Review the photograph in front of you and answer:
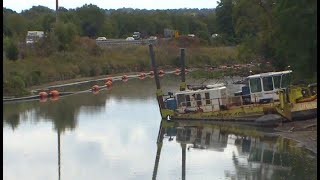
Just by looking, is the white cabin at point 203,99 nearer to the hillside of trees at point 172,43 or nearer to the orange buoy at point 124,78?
the hillside of trees at point 172,43

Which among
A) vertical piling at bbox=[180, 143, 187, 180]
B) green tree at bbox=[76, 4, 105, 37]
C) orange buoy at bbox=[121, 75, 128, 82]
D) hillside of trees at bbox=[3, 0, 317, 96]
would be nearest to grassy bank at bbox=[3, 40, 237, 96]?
hillside of trees at bbox=[3, 0, 317, 96]

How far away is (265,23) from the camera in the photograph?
38906 mm

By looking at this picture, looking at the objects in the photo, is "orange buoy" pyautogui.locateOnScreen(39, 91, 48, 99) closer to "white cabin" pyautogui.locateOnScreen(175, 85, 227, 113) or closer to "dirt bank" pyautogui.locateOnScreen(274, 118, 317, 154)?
"white cabin" pyautogui.locateOnScreen(175, 85, 227, 113)

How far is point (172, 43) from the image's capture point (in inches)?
3137

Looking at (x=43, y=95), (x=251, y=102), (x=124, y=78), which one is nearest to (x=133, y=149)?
(x=251, y=102)

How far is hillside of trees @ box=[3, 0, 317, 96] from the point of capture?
17.4 metres

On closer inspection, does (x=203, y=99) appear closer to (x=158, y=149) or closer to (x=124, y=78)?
(x=158, y=149)

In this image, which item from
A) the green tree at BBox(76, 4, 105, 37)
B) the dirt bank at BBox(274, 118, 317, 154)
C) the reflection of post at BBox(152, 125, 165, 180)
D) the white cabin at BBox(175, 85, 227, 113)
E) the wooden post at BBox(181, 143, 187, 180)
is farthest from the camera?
the green tree at BBox(76, 4, 105, 37)

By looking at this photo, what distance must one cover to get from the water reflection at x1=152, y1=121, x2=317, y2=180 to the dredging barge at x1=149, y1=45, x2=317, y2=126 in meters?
0.71

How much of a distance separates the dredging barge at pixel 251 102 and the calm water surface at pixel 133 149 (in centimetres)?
78

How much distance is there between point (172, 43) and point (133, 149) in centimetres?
5471

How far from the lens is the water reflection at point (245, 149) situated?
21.1m

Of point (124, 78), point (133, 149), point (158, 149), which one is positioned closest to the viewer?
point (133, 149)

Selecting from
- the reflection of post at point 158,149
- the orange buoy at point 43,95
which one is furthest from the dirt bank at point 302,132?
the orange buoy at point 43,95
